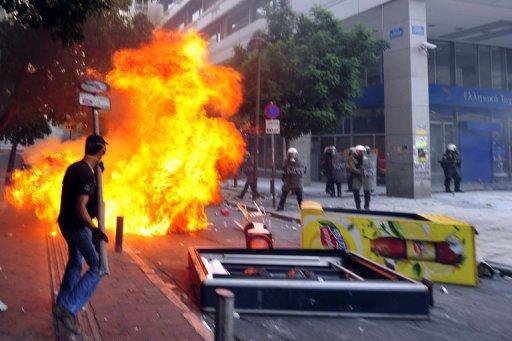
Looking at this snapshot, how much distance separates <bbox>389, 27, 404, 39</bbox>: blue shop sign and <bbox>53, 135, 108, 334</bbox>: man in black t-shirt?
14.4m

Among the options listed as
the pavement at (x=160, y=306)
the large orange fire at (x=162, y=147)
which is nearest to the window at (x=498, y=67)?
the pavement at (x=160, y=306)

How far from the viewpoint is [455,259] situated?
623 cm

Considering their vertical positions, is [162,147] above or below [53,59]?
below

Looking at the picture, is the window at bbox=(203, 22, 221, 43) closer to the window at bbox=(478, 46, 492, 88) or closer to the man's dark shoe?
the window at bbox=(478, 46, 492, 88)

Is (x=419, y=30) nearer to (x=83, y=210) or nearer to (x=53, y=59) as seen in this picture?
(x=53, y=59)

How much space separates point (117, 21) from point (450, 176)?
13.3 m

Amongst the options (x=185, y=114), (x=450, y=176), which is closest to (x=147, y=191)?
(x=185, y=114)

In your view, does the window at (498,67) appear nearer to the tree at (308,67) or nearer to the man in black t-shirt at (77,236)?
the tree at (308,67)

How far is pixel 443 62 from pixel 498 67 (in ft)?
11.9

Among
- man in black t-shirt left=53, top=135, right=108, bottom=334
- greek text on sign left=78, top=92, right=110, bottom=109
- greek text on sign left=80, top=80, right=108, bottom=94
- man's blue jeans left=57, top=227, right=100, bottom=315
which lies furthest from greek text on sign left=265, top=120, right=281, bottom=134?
man's blue jeans left=57, top=227, right=100, bottom=315

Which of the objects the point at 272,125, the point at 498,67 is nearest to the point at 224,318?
the point at 272,125

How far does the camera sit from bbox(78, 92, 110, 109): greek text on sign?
5.38m

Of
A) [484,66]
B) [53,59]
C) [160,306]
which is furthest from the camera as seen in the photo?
[484,66]

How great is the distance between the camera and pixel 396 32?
1647cm
